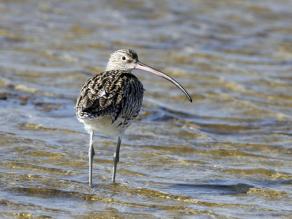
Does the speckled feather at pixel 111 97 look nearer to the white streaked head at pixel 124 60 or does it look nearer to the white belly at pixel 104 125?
the white belly at pixel 104 125

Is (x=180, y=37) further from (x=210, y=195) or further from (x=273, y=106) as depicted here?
(x=210, y=195)

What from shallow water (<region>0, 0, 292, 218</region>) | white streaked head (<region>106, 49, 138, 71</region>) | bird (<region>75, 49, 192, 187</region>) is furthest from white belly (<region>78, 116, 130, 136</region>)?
white streaked head (<region>106, 49, 138, 71</region>)

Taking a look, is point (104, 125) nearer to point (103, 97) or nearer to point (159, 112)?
point (103, 97)

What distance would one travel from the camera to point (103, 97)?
8.46m

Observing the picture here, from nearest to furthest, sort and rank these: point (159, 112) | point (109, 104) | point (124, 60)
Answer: point (109, 104)
point (124, 60)
point (159, 112)

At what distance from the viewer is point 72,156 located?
9.48 metres

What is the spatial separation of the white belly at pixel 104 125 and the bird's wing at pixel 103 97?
0.07 metres

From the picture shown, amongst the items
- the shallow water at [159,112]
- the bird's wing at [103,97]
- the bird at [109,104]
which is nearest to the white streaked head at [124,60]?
the bird at [109,104]

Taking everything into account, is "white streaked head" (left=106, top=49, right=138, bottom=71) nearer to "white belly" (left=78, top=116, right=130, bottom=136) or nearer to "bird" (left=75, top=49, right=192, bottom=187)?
"bird" (left=75, top=49, right=192, bottom=187)

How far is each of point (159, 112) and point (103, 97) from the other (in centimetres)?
329

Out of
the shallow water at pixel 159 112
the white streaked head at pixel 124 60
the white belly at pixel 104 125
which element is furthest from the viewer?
the white streaked head at pixel 124 60

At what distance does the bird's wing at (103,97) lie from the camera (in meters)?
8.27

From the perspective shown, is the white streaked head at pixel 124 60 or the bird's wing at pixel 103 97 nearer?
the bird's wing at pixel 103 97

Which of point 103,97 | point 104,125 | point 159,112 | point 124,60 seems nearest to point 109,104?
point 103,97
